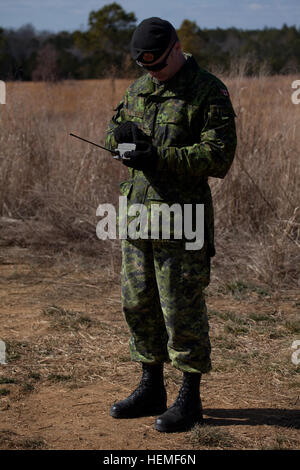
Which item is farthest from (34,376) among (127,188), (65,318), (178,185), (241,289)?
(241,289)

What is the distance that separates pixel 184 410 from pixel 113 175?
435 centimetres

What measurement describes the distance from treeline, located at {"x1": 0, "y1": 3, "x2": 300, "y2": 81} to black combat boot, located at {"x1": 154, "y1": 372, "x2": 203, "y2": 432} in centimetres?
471

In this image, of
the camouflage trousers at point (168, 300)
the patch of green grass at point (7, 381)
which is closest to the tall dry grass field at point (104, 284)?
the patch of green grass at point (7, 381)

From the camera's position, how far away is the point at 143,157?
2.76m

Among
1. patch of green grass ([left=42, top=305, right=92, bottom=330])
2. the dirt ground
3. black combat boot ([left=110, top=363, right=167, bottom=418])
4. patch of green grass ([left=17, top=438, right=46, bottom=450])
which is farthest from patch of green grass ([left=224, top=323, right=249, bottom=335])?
patch of green grass ([left=17, top=438, right=46, bottom=450])

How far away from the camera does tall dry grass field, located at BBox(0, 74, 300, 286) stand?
641 cm

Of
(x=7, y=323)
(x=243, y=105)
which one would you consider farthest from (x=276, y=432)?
(x=243, y=105)

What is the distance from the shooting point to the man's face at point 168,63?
9.40 ft

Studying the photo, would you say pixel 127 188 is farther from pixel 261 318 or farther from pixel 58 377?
pixel 261 318

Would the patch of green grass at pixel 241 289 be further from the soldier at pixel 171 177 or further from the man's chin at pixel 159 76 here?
the man's chin at pixel 159 76

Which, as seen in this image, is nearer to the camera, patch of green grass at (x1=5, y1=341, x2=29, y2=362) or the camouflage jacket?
the camouflage jacket

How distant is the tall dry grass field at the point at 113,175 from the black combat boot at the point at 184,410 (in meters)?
2.75

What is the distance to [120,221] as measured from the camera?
3086mm

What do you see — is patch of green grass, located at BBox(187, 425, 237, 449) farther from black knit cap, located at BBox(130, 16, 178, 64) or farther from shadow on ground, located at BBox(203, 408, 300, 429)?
black knit cap, located at BBox(130, 16, 178, 64)
